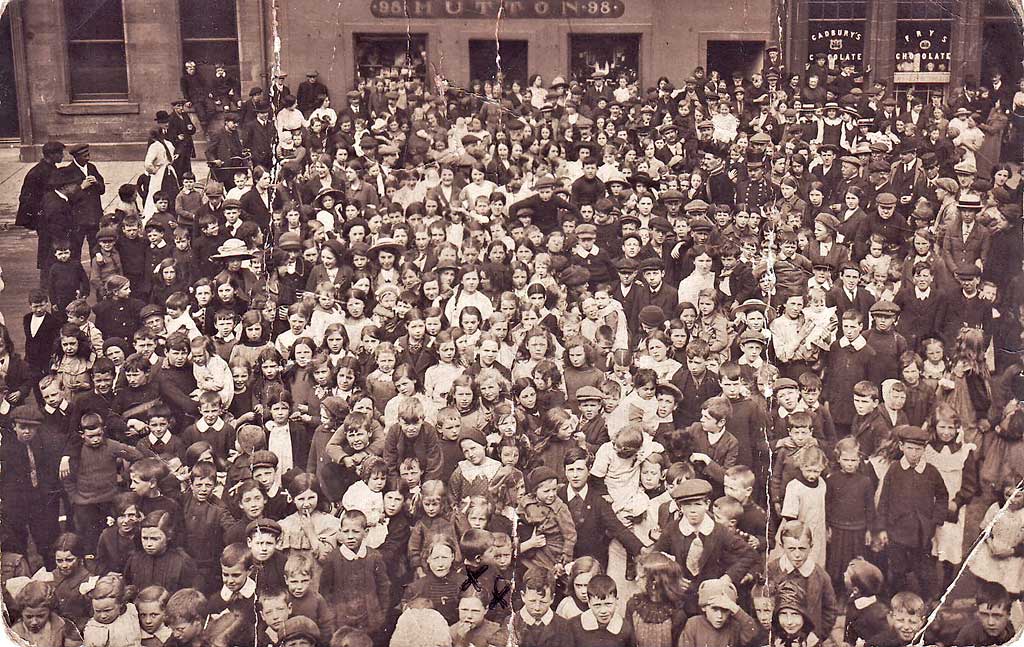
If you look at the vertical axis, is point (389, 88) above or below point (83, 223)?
above

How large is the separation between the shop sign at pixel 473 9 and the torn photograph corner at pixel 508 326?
0.02 m

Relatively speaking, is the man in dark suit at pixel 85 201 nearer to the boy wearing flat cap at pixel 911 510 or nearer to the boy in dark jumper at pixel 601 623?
the boy in dark jumper at pixel 601 623

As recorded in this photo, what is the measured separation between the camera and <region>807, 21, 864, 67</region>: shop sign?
639 cm

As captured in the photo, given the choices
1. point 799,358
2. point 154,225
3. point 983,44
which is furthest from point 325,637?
point 983,44

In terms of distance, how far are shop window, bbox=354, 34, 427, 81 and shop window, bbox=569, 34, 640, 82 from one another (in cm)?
90

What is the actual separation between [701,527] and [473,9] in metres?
3.29

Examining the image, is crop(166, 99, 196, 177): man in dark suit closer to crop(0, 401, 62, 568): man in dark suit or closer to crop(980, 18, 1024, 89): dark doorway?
crop(0, 401, 62, 568): man in dark suit

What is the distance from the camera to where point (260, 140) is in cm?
636

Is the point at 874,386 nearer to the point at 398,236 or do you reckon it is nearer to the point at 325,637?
the point at 398,236

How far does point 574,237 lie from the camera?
6.51 meters

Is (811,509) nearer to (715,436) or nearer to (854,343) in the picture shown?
(715,436)

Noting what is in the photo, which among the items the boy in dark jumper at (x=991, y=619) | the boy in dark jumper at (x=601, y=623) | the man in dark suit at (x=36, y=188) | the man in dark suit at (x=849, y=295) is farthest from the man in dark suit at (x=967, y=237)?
the man in dark suit at (x=36, y=188)

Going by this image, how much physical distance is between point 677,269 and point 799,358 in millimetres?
891

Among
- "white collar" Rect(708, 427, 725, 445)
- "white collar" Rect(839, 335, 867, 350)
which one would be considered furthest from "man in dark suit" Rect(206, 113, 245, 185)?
"white collar" Rect(839, 335, 867, 350)
